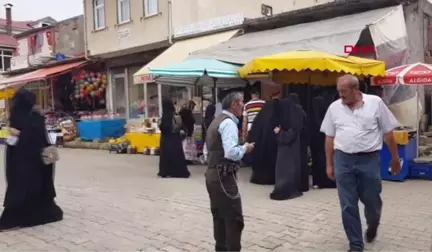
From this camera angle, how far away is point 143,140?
550 inches

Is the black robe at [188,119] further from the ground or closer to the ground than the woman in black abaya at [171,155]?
further from the ground

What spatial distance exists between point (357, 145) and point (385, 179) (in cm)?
450

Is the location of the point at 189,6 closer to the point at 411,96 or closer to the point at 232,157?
the point at 411,96

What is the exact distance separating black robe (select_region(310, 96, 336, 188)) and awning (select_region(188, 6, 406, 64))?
155 cm

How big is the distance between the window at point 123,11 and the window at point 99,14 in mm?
1151

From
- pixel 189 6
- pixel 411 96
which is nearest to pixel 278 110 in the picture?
pixel 411 96

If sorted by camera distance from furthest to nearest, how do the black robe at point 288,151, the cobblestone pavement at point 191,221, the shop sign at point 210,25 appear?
the shop sign at point 210,25
the black robe at point 288,151
the cobblestone pavement at point 191,221

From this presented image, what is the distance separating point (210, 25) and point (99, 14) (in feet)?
22.4

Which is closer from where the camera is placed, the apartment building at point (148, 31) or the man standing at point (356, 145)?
the man standing at point (356, 145)

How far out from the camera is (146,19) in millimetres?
16625

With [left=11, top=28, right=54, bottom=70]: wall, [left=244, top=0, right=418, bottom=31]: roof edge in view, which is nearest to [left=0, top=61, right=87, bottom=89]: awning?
[left=11, top=28, right=54, bottom=70]: wall

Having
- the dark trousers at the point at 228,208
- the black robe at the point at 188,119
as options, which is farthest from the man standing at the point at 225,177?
the black robe at the point at 188,119

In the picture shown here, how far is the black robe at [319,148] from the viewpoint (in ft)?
25.4

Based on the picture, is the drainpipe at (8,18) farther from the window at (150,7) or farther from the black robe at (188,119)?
the black robe at (188,119)
